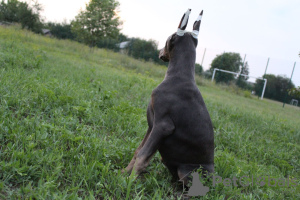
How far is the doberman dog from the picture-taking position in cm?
195

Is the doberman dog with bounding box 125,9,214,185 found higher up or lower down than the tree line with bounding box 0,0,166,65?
lower down

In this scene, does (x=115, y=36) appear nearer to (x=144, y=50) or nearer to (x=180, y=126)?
(x=144, y=50)

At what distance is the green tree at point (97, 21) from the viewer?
21.3m

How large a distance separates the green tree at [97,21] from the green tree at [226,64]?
10915 millimetres

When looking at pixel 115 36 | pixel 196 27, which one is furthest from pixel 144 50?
pixel 196 27

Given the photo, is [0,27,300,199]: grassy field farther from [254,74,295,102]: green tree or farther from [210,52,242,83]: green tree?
[254,74,295,102]: green tree

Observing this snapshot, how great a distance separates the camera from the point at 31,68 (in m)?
5.13

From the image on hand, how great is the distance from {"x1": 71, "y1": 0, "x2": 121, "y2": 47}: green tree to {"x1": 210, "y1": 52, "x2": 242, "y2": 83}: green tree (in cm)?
1092

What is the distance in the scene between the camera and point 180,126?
2.01 m

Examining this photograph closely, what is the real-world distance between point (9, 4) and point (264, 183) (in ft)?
121

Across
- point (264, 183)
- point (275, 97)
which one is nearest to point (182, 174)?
point (264, 183)

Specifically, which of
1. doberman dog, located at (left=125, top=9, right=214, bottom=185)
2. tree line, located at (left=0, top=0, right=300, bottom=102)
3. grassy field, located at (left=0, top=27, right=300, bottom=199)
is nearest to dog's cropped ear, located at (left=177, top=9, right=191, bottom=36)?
doberman dog, located at (left=125, top=9, right=214, bottom=185)

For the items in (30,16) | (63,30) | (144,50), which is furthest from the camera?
(63,30)

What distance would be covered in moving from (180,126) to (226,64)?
845 inches
